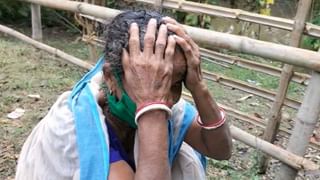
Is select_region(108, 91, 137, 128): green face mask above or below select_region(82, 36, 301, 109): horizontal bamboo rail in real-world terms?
above

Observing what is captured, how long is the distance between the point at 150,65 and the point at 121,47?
10 cm

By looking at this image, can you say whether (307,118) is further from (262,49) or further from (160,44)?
(160,44)

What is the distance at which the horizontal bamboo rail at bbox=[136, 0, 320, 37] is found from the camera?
300 centimetres

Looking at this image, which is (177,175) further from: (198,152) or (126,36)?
(126,36)

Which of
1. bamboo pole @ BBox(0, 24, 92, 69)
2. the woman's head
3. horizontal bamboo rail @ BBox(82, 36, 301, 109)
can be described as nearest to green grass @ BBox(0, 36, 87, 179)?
bamboo pole @ BBox(0, 24, 92, 69)

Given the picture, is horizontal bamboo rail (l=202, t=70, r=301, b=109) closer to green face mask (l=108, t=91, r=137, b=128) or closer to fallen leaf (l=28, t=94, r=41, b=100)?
fallen leaf (l=28, t=94, r=41, b=100)

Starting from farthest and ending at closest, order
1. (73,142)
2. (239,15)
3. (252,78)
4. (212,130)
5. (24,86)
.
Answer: (252,78)
(24,86)
(239,15)
(212,130)
(73,142)

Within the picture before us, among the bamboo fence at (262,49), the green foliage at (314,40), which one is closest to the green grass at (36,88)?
the bamboo fence at (262,49)

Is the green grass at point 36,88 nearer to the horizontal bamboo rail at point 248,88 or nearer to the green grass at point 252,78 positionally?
the green grass at point 252,78

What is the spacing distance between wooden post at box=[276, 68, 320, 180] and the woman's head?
0.88 meters

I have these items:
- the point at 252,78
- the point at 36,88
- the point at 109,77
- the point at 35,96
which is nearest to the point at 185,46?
the point at 109,77

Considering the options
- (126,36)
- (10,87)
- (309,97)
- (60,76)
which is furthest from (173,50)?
(60,76)

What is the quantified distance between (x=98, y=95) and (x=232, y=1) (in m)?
7.04

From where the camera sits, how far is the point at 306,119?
2193 mm
